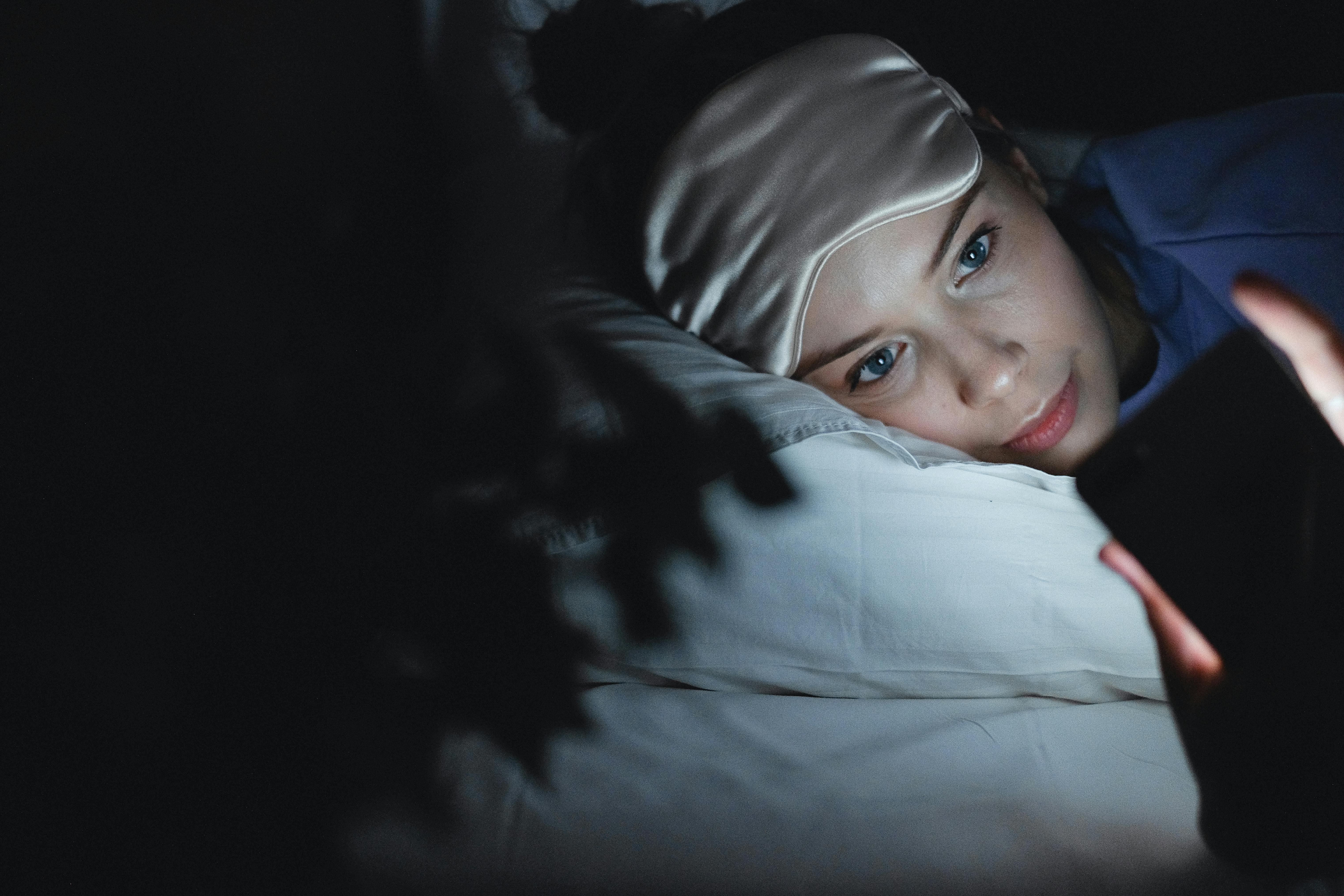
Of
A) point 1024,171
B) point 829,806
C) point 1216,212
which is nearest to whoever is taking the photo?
point 829,806

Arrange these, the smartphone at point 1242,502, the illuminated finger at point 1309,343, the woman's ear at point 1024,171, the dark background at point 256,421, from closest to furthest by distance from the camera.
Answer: the smartphone at point 1242,502, the illuminated finger at point 1309,343, the dark background at point 256,421, the woman's ear at point 1024,171

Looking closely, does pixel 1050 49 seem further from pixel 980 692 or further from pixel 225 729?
pixel 225 729

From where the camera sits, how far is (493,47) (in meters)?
1.19

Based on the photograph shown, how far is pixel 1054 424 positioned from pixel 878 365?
Result: 0.65 feet

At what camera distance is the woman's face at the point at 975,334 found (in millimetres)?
821

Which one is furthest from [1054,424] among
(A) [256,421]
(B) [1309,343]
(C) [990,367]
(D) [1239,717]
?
(A) [256,421]

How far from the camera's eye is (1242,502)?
59cm

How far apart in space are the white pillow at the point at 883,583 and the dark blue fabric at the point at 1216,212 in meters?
0.37

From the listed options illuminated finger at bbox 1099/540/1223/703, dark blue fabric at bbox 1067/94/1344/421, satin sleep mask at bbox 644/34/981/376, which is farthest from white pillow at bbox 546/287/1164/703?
dark blue fabric at bbox 1067/94/1344/421

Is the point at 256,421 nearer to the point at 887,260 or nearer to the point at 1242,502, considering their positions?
the point at 887,260

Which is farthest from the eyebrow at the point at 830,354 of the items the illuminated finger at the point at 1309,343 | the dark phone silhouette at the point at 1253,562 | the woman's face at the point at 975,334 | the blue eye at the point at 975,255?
the illuminated finger at the point at 1309,343

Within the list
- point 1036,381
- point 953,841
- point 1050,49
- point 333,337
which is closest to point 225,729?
point 333,337

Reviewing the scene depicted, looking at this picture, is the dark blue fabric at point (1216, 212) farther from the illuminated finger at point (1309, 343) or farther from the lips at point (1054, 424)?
the lips at point (1054, 424)

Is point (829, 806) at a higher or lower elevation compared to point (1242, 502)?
lower
